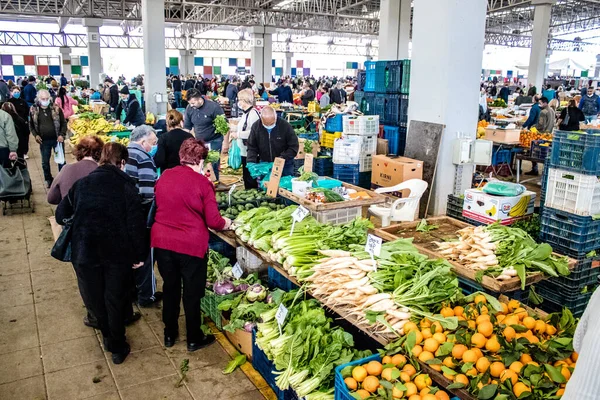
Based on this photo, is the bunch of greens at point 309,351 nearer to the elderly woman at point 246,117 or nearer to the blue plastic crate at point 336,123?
the elderly woman at point 246,117

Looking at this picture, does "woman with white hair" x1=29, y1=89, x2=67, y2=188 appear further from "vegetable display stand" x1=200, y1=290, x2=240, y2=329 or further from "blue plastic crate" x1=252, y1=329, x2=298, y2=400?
"blue plastic crate" x1=252, y1=329, x2=298, y2=400

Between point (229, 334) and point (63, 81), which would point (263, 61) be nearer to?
point (63, 81)

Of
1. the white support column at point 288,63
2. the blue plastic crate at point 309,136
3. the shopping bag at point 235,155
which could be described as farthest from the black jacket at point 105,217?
the white support column at point 288,63

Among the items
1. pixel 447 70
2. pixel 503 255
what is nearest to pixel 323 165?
pixel 447 70

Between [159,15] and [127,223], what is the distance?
40.9 ft

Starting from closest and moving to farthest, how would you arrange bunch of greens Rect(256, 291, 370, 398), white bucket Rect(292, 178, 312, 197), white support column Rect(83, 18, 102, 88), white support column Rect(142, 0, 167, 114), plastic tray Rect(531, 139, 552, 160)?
bunch of greens Rect(256, 291, 370, 398) < white bucket Rect(292, 178, 312, 197) < plastic tray Rect(531, 139, 552, 160) < white support column Rect(142, 0, 167, 114) < white support column Rect(83, 18, 102, 88)

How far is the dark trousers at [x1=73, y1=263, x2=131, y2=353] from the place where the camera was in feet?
12.6

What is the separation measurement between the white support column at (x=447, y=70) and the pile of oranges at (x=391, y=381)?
4325 mm

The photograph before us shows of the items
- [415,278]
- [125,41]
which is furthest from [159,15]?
[125,41]

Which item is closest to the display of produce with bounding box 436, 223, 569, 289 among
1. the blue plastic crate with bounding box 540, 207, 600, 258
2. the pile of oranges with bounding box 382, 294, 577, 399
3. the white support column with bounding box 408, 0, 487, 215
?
the blue plastic crate with bounding box 540, 207, 600, 258

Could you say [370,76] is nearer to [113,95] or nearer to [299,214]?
[299,214]

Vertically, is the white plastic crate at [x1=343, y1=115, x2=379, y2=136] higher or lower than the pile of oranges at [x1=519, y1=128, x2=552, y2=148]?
higher

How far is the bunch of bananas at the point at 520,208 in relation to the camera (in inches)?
189

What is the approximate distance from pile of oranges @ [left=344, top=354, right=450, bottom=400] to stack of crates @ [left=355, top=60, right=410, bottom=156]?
5448 millimetres
